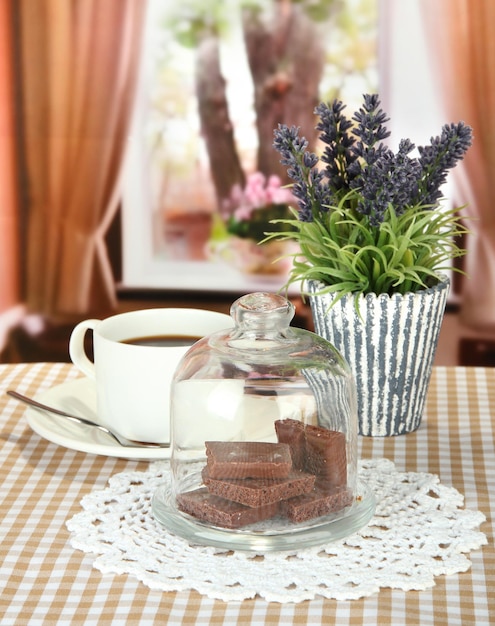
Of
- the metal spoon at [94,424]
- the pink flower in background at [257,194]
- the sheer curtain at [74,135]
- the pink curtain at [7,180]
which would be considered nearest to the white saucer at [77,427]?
the metal spoon at [94,424]

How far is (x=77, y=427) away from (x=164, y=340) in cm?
13

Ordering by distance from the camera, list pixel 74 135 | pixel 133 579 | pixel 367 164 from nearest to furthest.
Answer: pixel 133 579, pixel 367 164, pixel 74 135

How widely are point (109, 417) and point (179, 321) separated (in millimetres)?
138

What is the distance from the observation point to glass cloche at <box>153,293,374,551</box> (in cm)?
70

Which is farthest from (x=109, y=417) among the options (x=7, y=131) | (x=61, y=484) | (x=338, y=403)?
(x=7, y=131)

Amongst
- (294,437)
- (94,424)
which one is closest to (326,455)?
(294,437)

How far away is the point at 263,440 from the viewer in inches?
28.4

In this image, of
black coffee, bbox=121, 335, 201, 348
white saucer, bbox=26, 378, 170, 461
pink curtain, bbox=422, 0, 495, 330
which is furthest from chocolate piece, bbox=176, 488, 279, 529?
pink curtain, bbox=422, 0, 495, 330

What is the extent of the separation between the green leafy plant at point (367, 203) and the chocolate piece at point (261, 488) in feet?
0.97

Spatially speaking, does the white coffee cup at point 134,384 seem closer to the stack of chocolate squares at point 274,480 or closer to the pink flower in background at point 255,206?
the stack of chocolate squares at point 274,480

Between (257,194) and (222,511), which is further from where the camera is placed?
(257,194)

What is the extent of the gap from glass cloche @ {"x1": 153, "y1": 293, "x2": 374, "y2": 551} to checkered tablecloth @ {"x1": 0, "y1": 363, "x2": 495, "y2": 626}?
0.08 m

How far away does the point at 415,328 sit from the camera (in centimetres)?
97

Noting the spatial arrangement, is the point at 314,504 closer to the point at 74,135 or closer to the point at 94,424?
the point at 94,424
